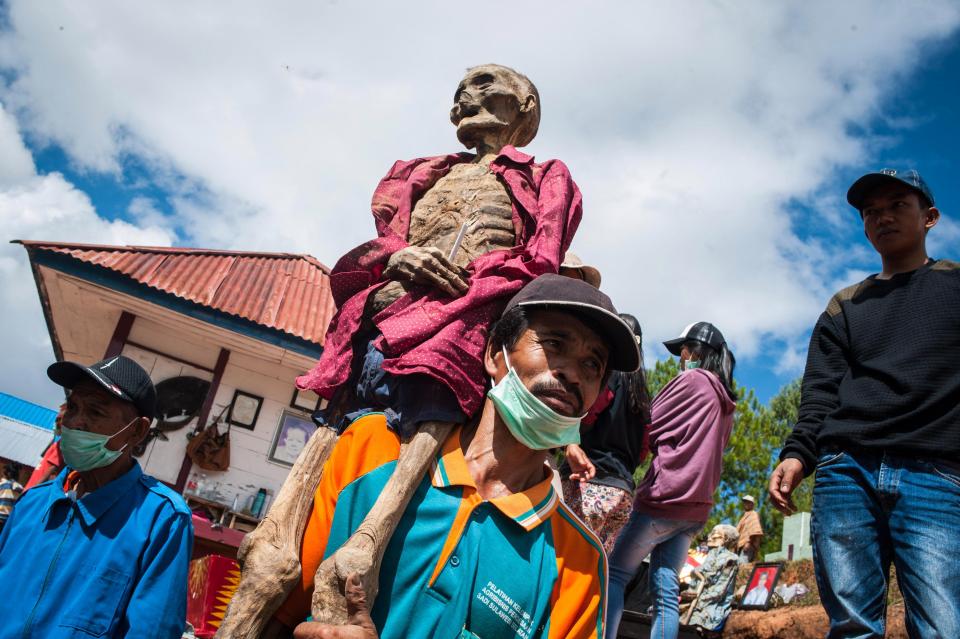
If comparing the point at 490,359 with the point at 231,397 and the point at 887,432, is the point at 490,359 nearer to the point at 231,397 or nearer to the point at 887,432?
the point at 887,432

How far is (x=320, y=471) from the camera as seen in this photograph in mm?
2584

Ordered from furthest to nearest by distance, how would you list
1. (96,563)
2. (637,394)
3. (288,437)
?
(288,437), (637,394), (96,563)

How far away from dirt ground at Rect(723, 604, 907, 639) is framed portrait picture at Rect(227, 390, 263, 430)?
28.9ft

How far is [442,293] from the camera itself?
113 inches

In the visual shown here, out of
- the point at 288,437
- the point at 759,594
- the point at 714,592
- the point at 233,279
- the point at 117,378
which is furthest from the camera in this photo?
the point at 288,437

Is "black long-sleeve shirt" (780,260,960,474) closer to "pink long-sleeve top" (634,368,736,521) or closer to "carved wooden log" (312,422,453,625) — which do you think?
"pink long-sleeve top" (634,368,736,521)

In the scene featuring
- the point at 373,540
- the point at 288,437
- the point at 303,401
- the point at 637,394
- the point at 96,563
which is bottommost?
the point at 96,563

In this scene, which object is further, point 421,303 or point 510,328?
point 421,303

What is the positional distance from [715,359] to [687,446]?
0.80 meters

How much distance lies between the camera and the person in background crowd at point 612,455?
4.22m

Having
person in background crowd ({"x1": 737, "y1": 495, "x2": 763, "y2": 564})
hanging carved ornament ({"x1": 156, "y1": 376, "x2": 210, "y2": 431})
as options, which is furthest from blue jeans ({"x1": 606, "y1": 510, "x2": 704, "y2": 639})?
person in background crowd ({"x1": 737, "y1": 495, "x2": 763, "y2": 564})

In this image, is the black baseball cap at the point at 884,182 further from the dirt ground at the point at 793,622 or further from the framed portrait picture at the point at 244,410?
the framed portrait picture at the point at 244,410

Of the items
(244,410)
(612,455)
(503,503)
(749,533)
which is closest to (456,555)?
(503,503)

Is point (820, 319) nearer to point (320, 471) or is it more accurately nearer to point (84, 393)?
point (320, 471)
